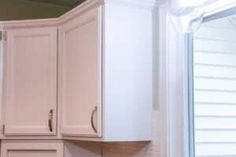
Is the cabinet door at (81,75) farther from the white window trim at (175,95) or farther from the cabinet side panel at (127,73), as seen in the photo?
the white window trim at (175,95)

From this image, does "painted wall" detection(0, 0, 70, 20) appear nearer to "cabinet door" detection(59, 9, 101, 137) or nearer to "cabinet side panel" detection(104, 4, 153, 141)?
"cabinet door" detection(59, 9, 101, 137)

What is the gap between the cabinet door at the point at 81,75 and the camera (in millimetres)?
2236

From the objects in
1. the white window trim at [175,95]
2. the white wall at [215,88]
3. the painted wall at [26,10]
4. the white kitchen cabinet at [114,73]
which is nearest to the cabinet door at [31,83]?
the white kitchen cabinet at [114,73]

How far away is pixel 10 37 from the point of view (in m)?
2.83

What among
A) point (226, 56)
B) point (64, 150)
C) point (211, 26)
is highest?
point (211, 26)

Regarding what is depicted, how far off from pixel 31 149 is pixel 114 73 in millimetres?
916

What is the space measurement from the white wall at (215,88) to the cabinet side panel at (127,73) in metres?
0.28

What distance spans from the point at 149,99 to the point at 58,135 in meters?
0.72

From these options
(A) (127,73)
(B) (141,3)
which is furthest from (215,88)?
(B) (141,3)

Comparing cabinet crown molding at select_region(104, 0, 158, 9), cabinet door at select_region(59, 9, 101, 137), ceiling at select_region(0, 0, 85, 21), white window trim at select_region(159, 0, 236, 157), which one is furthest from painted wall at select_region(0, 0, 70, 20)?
white window trim at select_region(159, 0, 236, 157)

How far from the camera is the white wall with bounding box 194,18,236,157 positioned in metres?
2.03

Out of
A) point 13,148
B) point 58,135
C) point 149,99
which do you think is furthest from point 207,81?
point 13,148

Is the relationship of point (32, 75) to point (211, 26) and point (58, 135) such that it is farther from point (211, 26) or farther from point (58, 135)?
point (211, 26)

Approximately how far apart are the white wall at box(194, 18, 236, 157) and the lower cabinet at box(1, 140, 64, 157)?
3.24 ft
